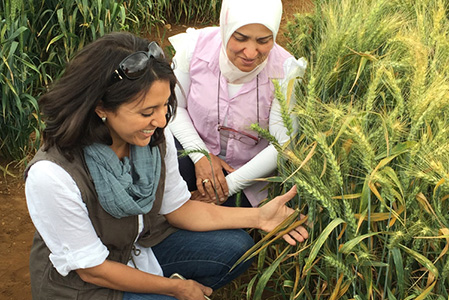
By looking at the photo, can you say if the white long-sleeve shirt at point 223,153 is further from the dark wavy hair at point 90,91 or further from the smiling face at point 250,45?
the dark wavy hair at point 90,91

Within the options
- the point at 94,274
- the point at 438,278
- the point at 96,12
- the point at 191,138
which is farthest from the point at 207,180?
the point at 96,12

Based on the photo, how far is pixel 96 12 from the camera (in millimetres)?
3145

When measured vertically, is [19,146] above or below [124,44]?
below

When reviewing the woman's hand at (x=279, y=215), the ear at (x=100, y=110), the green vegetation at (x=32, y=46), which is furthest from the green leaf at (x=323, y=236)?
the green vegetation at (x=32, y=46)

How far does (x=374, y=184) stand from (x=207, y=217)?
650 millimetres

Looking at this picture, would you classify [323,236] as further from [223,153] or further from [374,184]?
[223,153]

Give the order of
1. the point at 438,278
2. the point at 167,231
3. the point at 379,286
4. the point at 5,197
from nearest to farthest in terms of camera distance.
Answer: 1. the point at 438,278
2. the point at 379,286
3. the point at 167,231
4. the point at 5,197

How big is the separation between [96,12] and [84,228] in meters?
1.69

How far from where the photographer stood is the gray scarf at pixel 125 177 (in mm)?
1724

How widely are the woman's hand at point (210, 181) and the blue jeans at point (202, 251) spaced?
0.22m

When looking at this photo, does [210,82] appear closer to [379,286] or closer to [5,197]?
[379,286]

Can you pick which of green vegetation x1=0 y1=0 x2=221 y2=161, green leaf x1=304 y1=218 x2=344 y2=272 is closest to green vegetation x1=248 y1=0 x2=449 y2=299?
green leaf x1=304 y1=218 x2=344 y2=272

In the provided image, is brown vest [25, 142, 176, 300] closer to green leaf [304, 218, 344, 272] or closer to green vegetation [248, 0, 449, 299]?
green vegetation [248, 0, 449, 299]

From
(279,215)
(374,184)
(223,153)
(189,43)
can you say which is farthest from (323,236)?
(189,43)
